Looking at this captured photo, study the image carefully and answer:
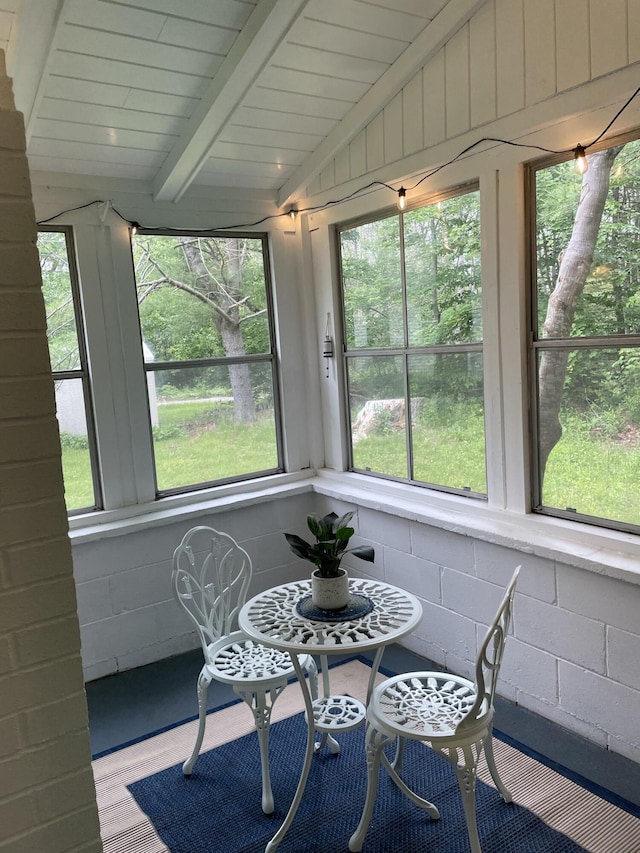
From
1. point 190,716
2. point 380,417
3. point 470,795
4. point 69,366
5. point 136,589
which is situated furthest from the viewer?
point 380,417

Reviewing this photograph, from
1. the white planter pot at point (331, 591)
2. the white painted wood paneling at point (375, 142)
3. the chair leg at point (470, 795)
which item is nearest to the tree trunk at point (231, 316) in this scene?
the white painted wood paneling at point (375, 142)

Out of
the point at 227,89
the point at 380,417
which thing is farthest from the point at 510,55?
the point at 380,417

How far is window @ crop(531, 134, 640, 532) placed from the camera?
7.50 feet

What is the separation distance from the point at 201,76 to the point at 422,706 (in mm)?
2492

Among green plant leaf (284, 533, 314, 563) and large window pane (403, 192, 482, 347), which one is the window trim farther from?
green plant leaf (284, 533, 314, 563)

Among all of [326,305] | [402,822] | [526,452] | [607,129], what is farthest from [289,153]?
[402,822]

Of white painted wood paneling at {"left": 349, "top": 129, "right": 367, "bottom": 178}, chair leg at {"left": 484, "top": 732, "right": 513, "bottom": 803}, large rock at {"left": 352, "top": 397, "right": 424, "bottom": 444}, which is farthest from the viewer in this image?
large rock at {"left": 352, "top": 397, "right": 424, "bottom": 444}

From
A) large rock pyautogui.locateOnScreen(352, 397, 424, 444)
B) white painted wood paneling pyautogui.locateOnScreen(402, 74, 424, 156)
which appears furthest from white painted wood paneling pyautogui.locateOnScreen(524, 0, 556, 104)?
large rock pyautogui.locateOnScreen(352, 397, 424, 444)

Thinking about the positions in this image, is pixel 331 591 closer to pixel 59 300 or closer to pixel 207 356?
pixel 207 356

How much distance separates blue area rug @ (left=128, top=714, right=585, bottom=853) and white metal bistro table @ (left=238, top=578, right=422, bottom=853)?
4.1 inches

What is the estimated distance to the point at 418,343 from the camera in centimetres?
316

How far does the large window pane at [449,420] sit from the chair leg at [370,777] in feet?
4.22

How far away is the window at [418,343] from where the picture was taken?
9.52 feet

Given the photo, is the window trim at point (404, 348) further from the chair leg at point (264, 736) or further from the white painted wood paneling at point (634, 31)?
the chair leg at point (264, 736)
